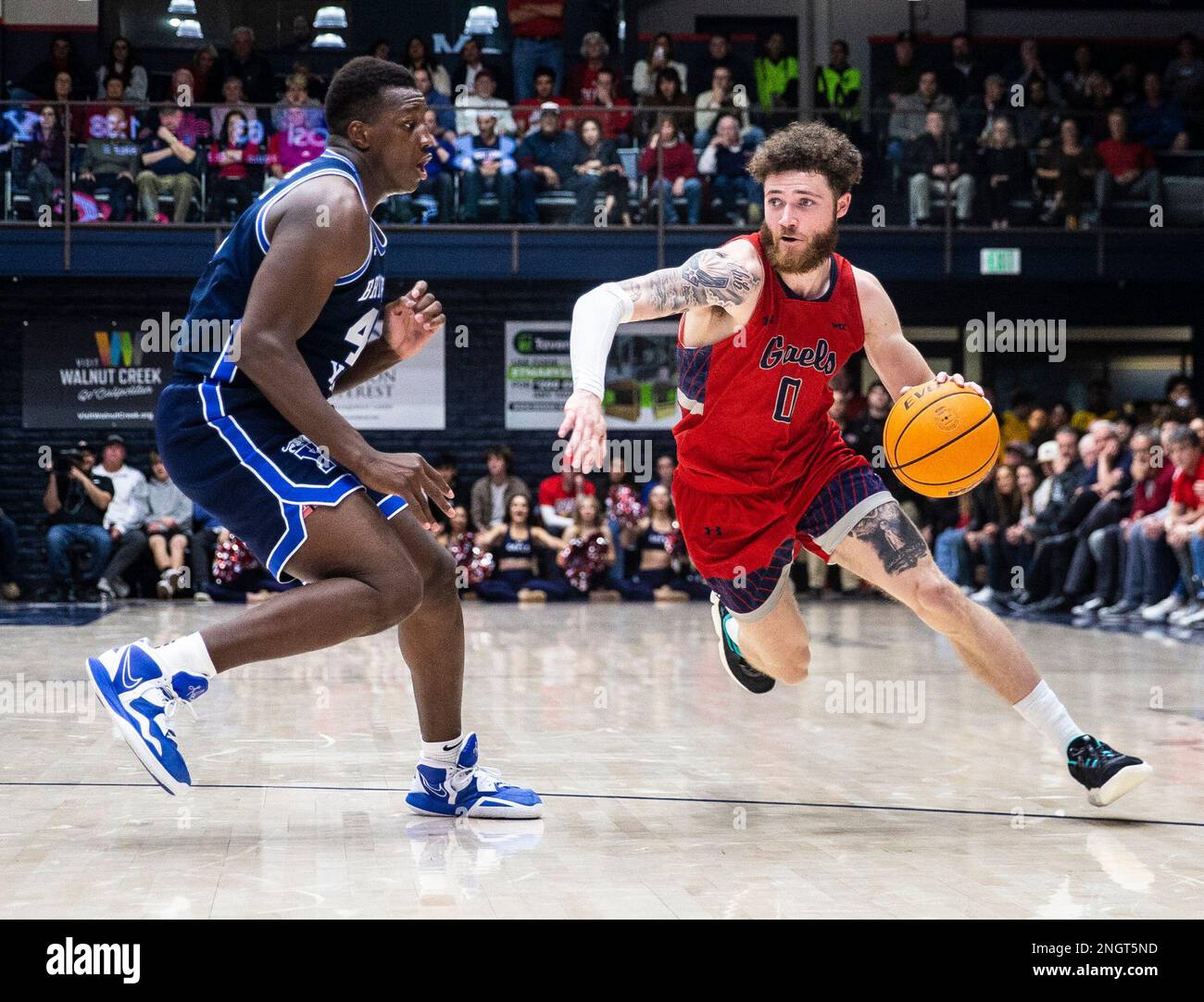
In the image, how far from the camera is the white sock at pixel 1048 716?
3992mm

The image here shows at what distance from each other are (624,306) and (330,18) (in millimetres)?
13184

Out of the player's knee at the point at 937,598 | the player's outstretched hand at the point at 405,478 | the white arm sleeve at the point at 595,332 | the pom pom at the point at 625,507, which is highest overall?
the white arm sleeve at the point at 595,332

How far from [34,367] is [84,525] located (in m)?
2.73

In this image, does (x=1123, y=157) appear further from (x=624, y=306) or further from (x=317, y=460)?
(x=317, y=460)

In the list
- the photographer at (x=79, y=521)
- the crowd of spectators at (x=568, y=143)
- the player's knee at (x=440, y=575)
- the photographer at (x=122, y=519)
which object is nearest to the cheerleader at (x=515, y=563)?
the crowd of spectators at (x=568, y=143)

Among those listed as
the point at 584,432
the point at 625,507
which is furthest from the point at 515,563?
the point at 584,432

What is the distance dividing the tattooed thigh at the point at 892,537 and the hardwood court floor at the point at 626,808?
66 centimetres

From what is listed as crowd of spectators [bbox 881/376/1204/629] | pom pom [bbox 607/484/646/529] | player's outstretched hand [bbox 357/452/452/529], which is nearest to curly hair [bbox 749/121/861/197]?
player's outstretched hand [bbox 357/452/452/529]

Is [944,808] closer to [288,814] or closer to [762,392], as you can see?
[762,392]

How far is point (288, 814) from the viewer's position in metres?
3.74

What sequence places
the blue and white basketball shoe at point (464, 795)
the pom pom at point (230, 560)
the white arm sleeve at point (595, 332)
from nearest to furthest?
the white arm sleeve at point (595, 332), the blue and white basketball shoe at point (464, 795), the pom pom at point (230, 560)

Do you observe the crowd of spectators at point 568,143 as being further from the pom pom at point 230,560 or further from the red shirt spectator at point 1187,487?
the red shirt spectator at point 1187,487

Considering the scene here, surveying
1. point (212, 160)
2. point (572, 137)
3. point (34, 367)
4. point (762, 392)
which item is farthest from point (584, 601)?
Answer: point (762, 392)

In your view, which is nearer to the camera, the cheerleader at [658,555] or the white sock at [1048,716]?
the white sock at [1048,716]
